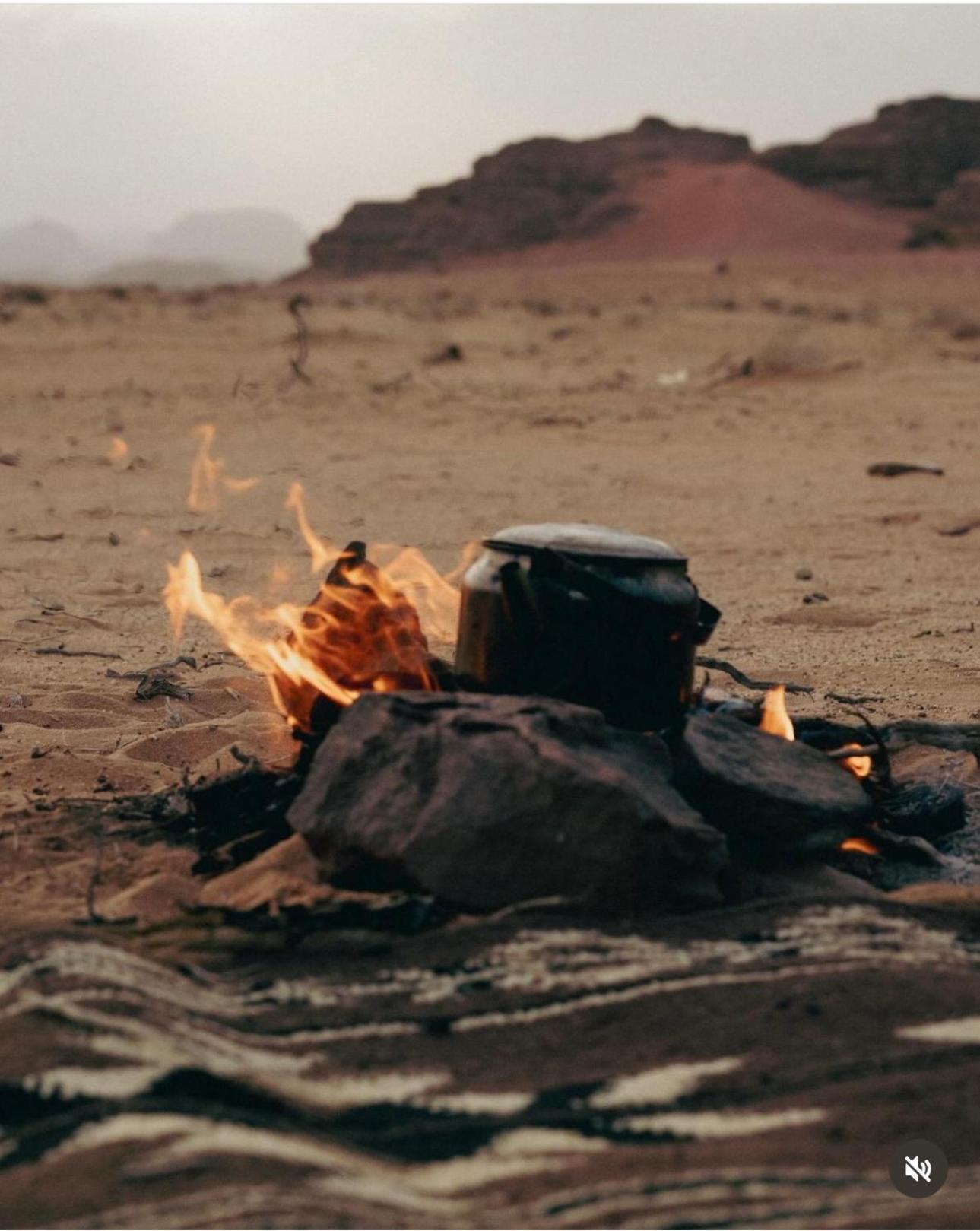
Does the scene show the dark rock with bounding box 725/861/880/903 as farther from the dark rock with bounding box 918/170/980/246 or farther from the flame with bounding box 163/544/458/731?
the dark rock with bounding box 918/170/980/246

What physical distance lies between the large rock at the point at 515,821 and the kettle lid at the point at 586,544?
456 mm

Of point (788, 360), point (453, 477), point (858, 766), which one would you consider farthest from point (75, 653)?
point (788, 360)

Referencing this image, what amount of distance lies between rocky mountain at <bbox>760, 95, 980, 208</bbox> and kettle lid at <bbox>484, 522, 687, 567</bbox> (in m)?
62.1

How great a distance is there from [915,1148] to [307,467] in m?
8.87

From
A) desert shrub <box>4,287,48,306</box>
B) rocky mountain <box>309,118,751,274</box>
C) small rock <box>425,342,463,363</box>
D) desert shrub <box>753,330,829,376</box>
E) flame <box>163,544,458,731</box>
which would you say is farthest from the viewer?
rocky mountain <box>309,118,751,274</box>

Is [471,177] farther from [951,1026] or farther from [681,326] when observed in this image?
[951,1026]

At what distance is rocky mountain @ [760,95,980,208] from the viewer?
63.0m

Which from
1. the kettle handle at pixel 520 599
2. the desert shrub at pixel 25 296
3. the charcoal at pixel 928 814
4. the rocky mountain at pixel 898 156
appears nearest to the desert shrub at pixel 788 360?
the charcoal at pixel 928 814

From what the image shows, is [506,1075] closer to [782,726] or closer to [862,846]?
[862,846]

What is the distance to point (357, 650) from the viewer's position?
12.8 ft

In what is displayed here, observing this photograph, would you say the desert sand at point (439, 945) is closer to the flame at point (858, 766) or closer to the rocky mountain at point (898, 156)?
the flame at point (858, 766)

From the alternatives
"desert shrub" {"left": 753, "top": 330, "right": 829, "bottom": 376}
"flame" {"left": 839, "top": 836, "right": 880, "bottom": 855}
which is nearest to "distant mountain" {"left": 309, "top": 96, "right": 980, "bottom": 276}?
"desert shrub" {"left": 753, "top": 330, "right": 829, "bottom": 376}

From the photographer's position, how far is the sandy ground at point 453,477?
5.30m

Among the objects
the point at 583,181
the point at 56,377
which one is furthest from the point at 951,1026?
the point at 583,181
